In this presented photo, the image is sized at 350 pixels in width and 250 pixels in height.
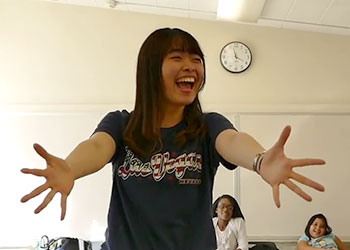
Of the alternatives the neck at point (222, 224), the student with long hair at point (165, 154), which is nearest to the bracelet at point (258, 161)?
the student with long hair at point (165, 154)

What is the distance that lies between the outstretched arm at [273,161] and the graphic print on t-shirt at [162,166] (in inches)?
2.8

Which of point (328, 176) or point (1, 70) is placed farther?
point (1, 70)

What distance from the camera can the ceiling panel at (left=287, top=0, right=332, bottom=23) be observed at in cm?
362

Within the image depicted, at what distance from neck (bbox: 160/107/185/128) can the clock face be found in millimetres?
3310

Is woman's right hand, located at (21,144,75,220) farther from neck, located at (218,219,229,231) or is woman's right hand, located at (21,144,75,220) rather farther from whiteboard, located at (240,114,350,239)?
whiteboard, located at (240,114,350,239)

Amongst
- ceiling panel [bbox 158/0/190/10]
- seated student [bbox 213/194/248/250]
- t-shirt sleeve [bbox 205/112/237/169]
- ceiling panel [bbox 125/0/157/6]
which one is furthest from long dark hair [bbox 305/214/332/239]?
t-shirt sleeve [bbox 205/112/237/169]

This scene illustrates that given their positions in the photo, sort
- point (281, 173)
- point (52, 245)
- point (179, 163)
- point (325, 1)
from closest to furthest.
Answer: point (281, 173) → point (179, 163) → point (325, 1) → point (52, 245)

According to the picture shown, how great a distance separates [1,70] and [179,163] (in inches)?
157

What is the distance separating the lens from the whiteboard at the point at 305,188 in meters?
3.99

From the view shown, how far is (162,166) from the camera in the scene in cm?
95

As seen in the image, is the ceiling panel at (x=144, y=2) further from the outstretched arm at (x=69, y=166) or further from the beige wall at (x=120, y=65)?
the outstretched arm at (x=69, y=166)

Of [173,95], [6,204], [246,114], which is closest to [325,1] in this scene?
[246,114]

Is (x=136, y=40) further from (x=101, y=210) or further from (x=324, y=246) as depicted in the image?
(x=324, y=246)

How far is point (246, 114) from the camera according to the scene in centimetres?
414
